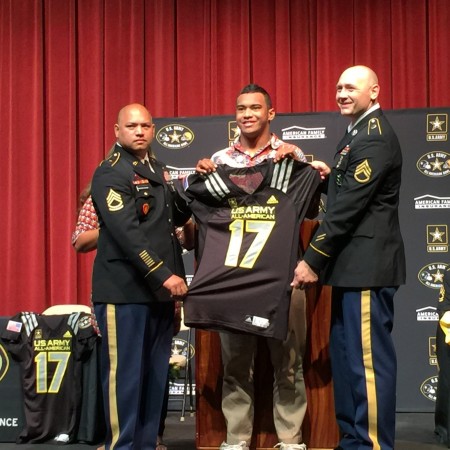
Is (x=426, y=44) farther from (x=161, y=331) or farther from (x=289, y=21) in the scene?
(x=161, y=331)

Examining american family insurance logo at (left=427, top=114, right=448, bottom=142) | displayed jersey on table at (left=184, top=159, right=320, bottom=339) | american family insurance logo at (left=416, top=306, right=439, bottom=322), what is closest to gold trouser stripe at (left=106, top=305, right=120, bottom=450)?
displayed jersey on table at (left=184, top=159, right=320, bottom=339)

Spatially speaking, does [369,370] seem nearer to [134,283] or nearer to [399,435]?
[134,283]

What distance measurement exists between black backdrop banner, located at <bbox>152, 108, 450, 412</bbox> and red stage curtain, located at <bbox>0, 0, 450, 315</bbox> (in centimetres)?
77

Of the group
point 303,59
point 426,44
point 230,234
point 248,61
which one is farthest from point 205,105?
point 230,234

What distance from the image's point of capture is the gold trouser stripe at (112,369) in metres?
3.58

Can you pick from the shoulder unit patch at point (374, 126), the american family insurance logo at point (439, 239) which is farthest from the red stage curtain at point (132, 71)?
the shoulder unit patch at point (374, 126)

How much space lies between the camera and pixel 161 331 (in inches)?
147

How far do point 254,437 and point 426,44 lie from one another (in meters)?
3.87

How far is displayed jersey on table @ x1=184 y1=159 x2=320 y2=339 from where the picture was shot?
3.54 m

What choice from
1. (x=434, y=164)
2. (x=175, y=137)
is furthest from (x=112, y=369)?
(x=434, y=164)

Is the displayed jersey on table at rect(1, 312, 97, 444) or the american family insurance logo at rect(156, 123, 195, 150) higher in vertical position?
the american family insurance logo at rect(156, 123, 195, 150)

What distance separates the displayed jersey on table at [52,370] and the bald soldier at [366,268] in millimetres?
1678

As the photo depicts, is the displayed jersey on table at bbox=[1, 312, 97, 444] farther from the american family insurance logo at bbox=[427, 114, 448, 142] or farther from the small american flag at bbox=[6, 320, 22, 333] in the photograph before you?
the american family insurance logo at bbox=[427, 114, 448, 142]

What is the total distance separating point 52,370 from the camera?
4559 mm
